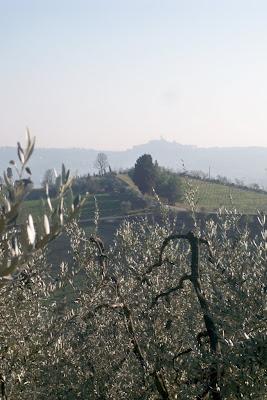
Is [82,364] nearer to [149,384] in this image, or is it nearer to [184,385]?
[149,384]

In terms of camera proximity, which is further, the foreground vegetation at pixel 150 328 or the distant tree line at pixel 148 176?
the distant tree line at pixel 148 176

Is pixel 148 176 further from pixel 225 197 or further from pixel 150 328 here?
pixel 150 328

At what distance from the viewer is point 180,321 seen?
9.91m

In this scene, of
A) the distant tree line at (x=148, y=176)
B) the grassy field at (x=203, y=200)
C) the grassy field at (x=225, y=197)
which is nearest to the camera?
the grassy field at (x=225, y=197)

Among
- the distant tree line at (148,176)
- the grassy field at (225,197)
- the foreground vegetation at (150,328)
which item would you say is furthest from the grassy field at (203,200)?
the foreground vegetation at (150,328)

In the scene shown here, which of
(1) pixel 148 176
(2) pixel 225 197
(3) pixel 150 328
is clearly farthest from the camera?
(1) pixel 148 176

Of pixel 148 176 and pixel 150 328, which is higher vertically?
pixel 150 328

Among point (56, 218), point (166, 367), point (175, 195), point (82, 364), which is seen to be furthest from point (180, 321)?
point (175, 195)

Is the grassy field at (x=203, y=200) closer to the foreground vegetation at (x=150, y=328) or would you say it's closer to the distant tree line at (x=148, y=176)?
the distant tree line at (x=148, y=176)

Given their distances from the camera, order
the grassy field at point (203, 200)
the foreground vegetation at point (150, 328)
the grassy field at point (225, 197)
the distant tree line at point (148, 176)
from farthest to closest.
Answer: the distant tree line at point (148, 176) < the grassy field at point (203, 200) < the grassy field at point (225, 197) < the foreground vegetation at point (150, 328)

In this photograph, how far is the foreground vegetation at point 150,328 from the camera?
24.1 ft

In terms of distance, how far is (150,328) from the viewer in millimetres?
9500

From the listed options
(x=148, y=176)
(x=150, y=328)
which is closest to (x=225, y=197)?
(x=148, y=176)

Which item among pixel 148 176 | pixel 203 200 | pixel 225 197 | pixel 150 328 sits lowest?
pixel 203 200
